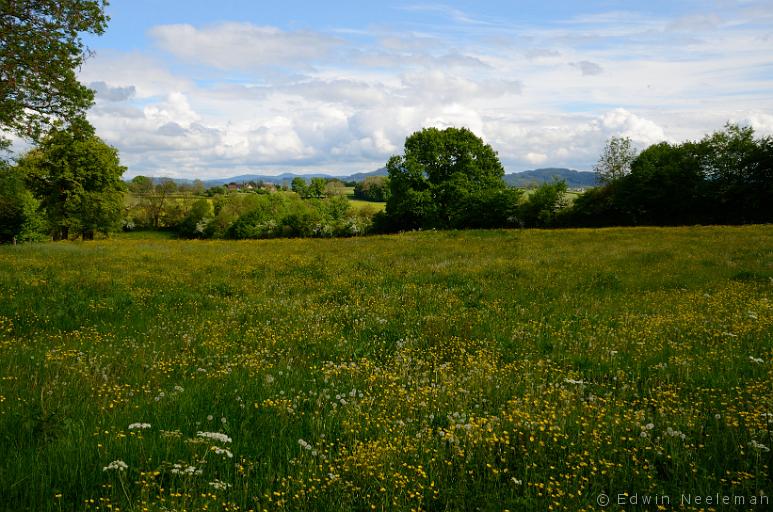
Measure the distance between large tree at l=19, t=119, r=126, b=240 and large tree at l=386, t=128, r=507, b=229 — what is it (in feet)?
120

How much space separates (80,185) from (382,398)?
61.8 metres

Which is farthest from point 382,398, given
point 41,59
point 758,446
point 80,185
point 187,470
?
point 80,185

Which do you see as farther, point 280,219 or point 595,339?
point 280,219

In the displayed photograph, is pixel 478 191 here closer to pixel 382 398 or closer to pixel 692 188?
pixel 692 188

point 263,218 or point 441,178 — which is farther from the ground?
point 441,178

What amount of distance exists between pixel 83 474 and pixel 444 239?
1148 inches

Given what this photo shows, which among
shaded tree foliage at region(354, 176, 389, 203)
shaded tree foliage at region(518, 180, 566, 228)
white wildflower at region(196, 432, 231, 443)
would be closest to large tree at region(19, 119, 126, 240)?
shaded tree foliage at region(518, 180, 566, 228)

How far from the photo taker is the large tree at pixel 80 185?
5369cm

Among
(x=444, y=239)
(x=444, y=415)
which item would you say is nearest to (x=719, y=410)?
(x=444, y=415)

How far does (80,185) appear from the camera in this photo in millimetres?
53719

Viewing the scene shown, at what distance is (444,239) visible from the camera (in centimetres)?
3206

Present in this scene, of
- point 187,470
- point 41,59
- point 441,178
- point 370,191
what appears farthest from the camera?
point 370,191

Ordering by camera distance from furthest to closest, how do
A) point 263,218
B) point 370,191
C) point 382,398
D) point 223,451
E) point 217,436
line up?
1. point 370,191
2. point 263,218
3. point 382,398
4. point 217,436
5. point 223,451

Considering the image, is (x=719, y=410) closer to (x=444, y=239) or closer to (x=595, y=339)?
(x=595, y=339)
